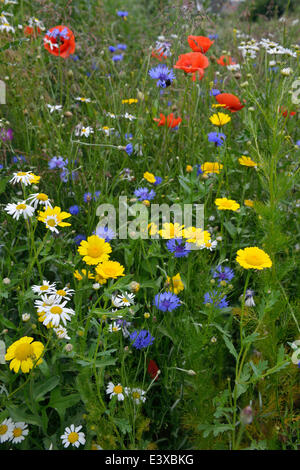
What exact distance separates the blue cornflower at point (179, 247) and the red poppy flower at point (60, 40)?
93cm

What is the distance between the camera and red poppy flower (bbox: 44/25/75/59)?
5.30 feet

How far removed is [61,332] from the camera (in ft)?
2.96

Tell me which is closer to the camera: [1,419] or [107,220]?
[1,419]

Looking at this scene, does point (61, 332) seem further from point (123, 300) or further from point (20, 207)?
point (20, 207)

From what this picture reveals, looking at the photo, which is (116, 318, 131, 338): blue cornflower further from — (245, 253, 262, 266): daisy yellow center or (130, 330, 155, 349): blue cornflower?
(245, 253, 262, 266): daisy yellow center

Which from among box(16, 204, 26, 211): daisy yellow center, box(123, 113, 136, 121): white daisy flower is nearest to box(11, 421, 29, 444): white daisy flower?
box(16, 204, 26, 211): daisy yellow center

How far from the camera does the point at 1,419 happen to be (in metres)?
0.88

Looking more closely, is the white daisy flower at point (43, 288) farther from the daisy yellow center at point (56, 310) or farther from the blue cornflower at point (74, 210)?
the blue cornflower at point (74, 210)

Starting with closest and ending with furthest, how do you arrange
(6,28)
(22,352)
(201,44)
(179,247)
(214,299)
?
(22,352), (214,299), (179,247), (201,44), (6,28)

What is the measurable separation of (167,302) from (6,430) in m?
0.44

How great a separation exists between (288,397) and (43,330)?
607 mm

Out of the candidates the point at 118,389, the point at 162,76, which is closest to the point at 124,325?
the point at 118,389
